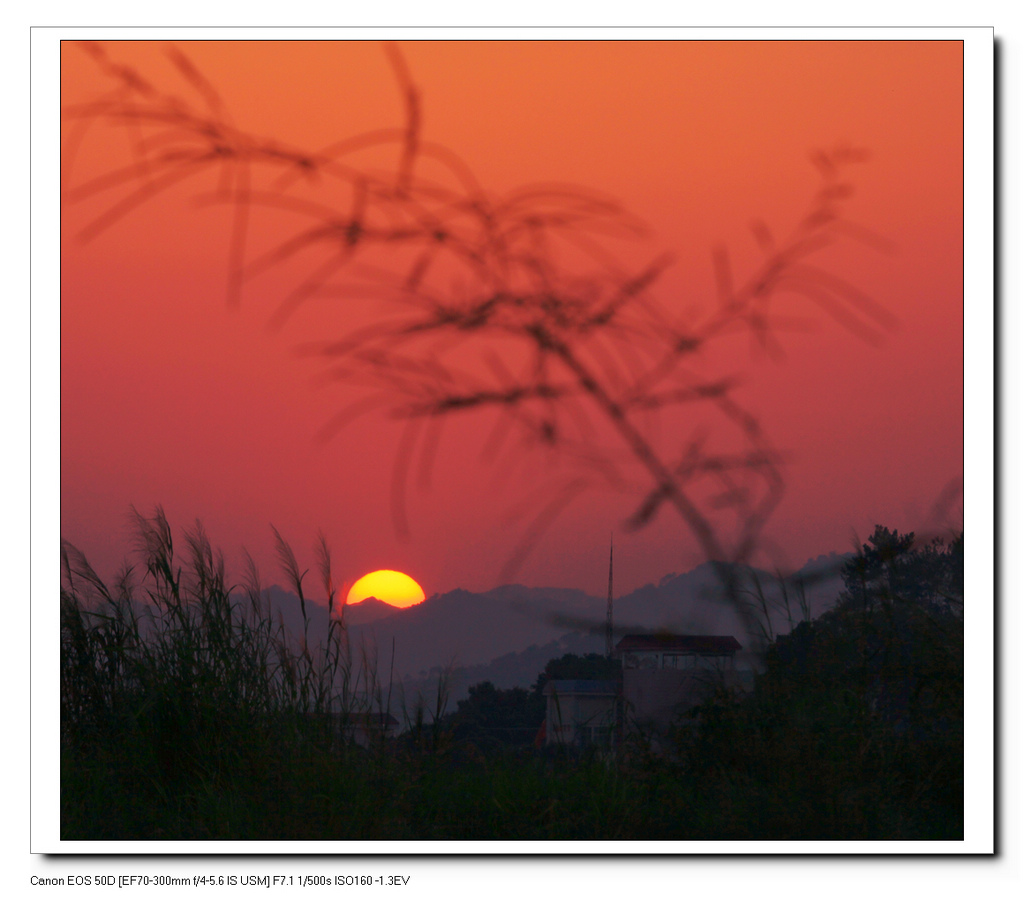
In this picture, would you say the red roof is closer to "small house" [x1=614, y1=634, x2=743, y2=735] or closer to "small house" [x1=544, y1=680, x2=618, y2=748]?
"small house" [x1=614, y1=634, x2=743, y2=735]

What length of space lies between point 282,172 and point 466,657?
→ 54.3 inches

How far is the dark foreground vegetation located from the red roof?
0.28ft

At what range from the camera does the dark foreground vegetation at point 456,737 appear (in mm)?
2012

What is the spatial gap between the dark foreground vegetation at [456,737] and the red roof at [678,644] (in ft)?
0.28

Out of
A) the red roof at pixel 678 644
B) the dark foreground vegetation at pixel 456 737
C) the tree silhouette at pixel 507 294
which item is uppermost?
the tree silhouette at pixel 507 294

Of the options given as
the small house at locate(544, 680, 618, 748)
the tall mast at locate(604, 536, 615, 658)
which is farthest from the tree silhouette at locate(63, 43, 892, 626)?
the small house at locate(544, 680, 618, 748)

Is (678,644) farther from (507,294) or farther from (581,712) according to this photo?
(507,294)

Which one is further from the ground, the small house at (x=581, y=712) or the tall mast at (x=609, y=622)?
the tall mast at (x=609, y=622)

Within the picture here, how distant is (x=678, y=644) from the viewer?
7.15 ft

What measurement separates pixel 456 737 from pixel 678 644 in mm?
634

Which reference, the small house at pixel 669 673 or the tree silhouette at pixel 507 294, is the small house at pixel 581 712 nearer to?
the small house at pixel 669 673

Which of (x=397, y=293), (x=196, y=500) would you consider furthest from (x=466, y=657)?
(x=397, y=293)

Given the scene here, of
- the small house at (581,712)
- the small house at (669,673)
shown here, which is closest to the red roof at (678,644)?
the small house at (669,673)
